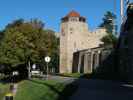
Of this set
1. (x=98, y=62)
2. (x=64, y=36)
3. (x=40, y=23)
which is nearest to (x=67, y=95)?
(x=40, y=23)

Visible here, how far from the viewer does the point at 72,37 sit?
103125 millimetres

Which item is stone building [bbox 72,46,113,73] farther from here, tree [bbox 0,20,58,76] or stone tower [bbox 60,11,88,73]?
tree [bbox 0,20,58,76]

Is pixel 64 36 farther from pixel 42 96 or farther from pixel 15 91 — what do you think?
pixel 42 96

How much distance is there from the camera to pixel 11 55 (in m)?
49.3

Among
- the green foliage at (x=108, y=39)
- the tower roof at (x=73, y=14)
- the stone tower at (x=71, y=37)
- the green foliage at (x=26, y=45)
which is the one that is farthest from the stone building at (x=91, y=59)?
the green foliage at (x=26, y=45)

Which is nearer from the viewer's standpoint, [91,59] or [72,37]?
[91,59]

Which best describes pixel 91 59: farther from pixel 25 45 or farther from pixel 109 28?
pixel 109 28

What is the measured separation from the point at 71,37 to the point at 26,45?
5435 cm

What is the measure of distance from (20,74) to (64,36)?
46.3 metres

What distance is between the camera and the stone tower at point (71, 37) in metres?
102

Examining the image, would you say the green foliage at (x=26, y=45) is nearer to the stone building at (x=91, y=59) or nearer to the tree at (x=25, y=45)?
the tree at (x=25, y=45)

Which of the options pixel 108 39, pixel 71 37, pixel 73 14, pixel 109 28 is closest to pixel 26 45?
pixel 71 37

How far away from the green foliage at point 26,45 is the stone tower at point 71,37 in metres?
49.4

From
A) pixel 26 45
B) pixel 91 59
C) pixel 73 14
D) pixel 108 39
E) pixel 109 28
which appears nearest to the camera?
pixel 26 45
